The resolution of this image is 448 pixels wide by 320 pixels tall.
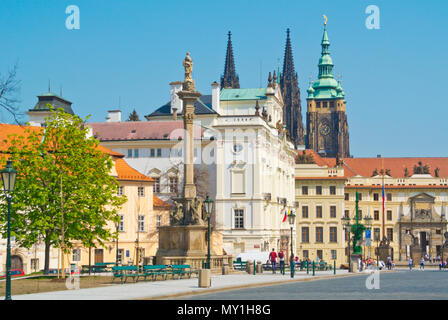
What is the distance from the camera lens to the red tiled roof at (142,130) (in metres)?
89.2

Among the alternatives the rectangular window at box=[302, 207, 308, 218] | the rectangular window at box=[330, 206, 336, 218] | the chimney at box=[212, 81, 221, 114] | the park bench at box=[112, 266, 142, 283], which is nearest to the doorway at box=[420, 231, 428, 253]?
the rectangular window at box=[330, 206, 336, 218]

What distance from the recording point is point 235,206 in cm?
8525

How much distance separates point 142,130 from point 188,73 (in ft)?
140

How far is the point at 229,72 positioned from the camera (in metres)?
177

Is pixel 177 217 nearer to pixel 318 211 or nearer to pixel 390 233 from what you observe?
pixel 318 211

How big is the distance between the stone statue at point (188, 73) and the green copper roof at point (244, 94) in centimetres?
5848

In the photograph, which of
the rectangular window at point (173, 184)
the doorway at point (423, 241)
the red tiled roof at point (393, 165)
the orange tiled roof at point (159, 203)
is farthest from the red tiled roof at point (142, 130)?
the red tiled roof at point (393, 165)

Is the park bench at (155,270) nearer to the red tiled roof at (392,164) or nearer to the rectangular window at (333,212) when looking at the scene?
the rectangular window at (333,212)

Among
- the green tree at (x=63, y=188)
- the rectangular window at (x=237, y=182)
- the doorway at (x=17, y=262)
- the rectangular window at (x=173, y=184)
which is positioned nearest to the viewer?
the green tree at (x=63, y=188)

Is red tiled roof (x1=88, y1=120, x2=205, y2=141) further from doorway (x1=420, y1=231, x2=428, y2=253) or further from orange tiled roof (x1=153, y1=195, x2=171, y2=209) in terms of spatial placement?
doorway (x1=420, y1=231, x2=428, y2=253)

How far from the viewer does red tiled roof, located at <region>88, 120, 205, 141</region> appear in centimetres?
8919

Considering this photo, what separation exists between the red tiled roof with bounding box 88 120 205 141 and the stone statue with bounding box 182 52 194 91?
3856cm

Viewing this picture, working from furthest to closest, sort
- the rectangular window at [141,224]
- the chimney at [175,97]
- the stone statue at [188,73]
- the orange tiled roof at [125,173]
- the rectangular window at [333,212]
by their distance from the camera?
the rectangular window at [333,212] → the chimney at [175,97] → the rectangular window at [141,224] → the orange tiled roof at [125,173] → the stone statue at [188,73]
